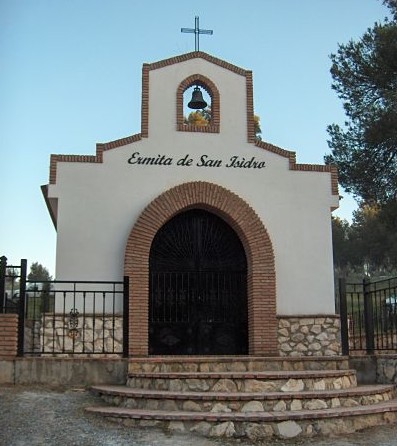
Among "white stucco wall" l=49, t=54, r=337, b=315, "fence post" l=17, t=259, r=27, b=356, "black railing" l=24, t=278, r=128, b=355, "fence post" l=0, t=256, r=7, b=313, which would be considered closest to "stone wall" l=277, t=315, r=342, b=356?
"white stucco wall" l=49, t=54, r=337, b=315

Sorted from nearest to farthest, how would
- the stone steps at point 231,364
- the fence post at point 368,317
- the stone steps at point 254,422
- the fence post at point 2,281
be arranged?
the stone steps at point 254,422
the stone steps at point 231,364
the fence post at point 2,281
the fence post at point 368,317

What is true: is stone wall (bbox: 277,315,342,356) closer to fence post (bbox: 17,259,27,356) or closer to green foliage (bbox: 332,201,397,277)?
fence post (bbox: 17,259,27,356)

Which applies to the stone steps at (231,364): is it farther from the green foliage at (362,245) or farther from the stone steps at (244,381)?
the green foliage at (362,245)

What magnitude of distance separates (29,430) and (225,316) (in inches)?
218

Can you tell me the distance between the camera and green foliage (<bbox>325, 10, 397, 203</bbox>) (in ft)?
62.9

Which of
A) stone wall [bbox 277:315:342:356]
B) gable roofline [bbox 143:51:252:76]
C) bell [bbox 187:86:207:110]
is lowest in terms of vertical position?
stone wall [bbox 277:315:342:356]

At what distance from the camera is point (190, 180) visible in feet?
38.0

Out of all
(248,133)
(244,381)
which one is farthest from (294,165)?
(244,381)

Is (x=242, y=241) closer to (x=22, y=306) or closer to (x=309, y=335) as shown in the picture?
(x=309, y=335)

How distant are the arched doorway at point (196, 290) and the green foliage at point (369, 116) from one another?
374 inches

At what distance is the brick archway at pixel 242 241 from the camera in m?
10.8

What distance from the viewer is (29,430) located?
6.51 metres

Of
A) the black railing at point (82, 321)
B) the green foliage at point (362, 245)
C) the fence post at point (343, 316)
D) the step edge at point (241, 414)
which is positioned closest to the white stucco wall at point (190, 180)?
the black railing at point (82, 321)

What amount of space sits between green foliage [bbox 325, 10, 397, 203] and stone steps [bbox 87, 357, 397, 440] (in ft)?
41.3
